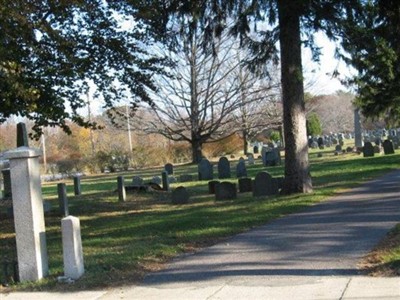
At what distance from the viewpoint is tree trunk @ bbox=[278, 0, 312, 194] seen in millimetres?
17484

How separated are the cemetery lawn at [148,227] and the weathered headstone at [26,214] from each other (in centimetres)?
28

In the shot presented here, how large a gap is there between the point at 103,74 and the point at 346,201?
23.7ft

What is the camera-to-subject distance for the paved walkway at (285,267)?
7121mm

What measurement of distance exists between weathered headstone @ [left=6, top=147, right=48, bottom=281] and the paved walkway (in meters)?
0.64

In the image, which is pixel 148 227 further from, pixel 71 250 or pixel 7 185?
pixel 7 185

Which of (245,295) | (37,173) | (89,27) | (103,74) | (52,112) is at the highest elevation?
(89,27)

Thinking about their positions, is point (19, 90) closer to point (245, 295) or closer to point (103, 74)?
point (103, 74)

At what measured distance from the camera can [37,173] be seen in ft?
29.1

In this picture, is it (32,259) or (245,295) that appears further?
(32,259)

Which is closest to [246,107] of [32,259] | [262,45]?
[262,45]

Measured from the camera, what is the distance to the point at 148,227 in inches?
540

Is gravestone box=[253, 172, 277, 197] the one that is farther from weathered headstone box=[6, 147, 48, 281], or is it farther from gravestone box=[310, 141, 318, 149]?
gravestone box=[310, 141, 318, 149]

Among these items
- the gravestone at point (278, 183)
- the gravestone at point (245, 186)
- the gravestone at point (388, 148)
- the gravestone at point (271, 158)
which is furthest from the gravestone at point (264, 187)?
the gravestone at point (388, 148)

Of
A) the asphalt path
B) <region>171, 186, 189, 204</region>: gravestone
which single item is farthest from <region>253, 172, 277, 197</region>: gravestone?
the asphalt path
